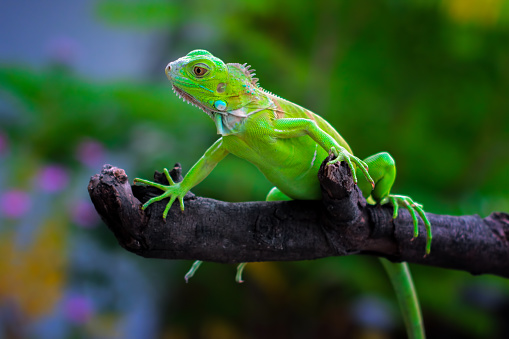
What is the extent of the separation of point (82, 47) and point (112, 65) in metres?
0.55

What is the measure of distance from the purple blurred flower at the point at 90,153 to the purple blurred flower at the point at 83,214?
0.41 meters

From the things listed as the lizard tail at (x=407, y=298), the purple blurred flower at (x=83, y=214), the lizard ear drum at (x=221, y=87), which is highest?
the lizard ear drum at (x=221, y=87)

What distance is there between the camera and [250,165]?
4559 mm

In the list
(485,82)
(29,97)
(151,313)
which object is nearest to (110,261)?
(151,313)

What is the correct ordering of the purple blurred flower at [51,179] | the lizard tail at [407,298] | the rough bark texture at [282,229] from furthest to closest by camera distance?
1. the purple blurred flower at [51,179]
2. the lizard tail at [407,298]
3. the rough bark texture at [282,229]

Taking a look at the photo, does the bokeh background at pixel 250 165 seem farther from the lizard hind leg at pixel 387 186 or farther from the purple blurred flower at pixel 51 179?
the lizard hind leg at pixel 387 186

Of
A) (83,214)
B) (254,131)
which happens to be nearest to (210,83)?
(254,131)

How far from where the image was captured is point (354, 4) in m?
4.78

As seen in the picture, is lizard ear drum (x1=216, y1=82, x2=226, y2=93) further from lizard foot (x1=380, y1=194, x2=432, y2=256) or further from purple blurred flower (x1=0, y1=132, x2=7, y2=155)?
purple blurred flower (x1=0, y1=132, x2=7, y2=155)

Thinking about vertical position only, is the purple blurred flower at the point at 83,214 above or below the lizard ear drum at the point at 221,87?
below

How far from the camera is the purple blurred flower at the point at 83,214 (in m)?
4.22

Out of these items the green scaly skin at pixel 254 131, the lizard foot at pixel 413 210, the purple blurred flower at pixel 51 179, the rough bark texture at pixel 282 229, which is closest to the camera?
the rough bark texture at pixel 282 229

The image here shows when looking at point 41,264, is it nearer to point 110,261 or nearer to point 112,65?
point 110,261

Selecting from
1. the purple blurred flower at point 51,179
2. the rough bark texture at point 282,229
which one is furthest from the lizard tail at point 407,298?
the purple blurred flower at point 51,179
